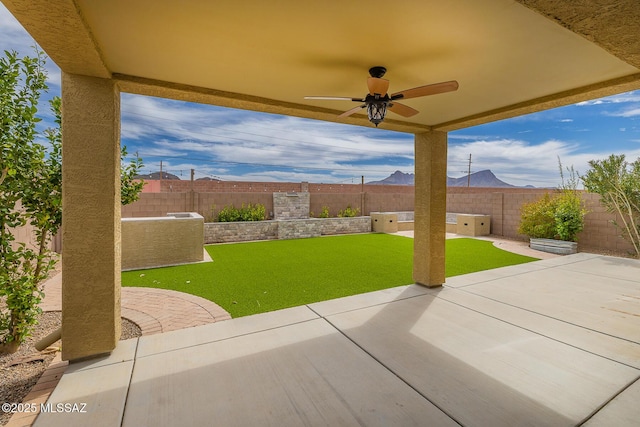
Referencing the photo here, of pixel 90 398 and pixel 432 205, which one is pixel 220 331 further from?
pixel 432 205

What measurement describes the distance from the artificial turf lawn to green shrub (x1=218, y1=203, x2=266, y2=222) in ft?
4.64

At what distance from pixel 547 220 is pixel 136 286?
9905 millimetres

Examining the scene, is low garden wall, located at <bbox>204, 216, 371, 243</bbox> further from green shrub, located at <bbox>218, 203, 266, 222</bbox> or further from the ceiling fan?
the ceiling fan

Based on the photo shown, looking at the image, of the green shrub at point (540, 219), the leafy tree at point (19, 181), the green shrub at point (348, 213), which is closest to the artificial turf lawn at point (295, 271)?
the green shrub at point (540, 219)

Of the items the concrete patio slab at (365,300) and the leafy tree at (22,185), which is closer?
the leafy tree at (22,185)

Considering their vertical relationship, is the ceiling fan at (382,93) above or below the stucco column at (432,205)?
above

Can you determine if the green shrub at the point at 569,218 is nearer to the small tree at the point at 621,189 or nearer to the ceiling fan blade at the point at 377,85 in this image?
the small tree at the point at 621,189

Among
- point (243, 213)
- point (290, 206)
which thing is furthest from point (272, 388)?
point (290, 206)

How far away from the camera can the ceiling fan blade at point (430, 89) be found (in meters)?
2.24

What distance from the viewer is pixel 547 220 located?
810cm

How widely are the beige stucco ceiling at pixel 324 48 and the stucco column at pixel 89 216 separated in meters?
0.26

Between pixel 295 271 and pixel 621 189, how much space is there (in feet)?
25.2

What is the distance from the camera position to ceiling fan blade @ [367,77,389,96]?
2.45 metres

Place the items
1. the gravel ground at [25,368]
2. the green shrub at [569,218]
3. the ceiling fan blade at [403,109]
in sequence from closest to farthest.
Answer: the gravel ground at [25,368], the ceiling fan blade at [403,109], the green shrub at [569,218]
